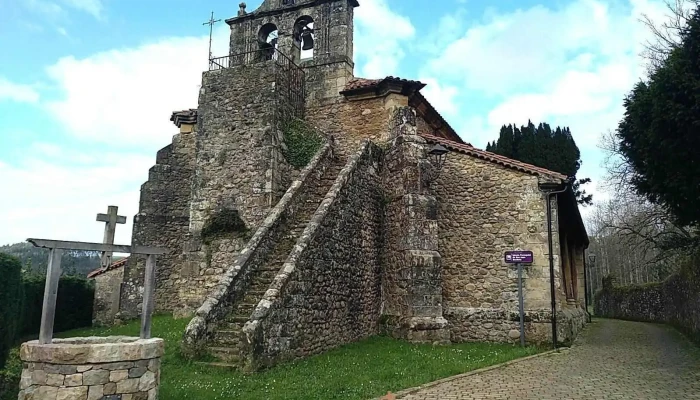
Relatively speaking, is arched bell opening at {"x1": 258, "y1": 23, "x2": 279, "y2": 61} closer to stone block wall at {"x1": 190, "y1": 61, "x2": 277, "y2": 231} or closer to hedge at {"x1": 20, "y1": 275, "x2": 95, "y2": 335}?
stone block wall at {"x1": 190, "y1": 61, "x2": 277, "y2": 231}

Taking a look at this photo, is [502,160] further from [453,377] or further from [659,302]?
[659,302]

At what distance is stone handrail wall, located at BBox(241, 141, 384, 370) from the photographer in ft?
29.4

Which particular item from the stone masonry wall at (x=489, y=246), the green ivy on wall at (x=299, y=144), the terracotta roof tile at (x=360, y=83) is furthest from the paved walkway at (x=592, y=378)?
the terracotta roof tile at (x=360, y=83)

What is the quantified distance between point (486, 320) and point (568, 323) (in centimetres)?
203

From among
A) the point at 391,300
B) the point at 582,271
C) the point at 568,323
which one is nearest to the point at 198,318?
the point at 391,300

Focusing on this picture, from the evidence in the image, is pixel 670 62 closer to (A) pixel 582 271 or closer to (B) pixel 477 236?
(B) pixel 477 236

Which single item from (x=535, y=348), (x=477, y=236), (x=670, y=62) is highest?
(x=670, y=62)

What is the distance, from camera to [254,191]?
1425 cm

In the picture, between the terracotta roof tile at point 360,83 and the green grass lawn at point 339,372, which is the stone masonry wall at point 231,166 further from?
the green grass lawn at point 339,372

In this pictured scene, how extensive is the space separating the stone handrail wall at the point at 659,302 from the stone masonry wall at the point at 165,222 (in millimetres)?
15910

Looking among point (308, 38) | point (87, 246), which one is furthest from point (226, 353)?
point (308, 38)

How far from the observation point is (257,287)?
425 inches

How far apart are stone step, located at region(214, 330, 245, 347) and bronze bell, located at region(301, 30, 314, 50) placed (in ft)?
33.6

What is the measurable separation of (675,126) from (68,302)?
19.5 m
